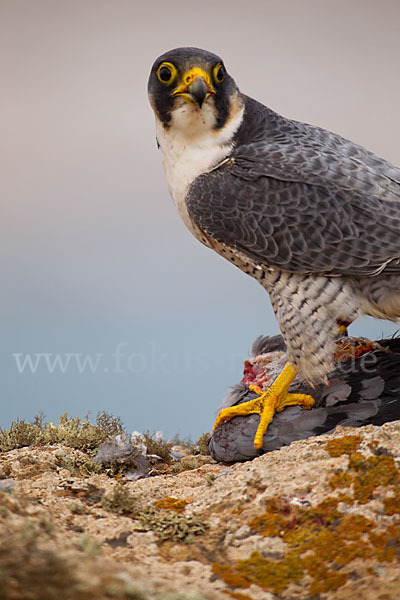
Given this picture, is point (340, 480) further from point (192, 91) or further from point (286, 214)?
point (192, 91)

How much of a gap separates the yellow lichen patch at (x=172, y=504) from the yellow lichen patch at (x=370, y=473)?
930mm

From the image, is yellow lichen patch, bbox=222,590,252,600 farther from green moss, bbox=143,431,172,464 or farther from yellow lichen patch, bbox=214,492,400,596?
green moss, bbox=143,431,172,464

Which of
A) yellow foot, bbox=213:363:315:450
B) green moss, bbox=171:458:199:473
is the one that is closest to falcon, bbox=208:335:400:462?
yellow foot, bbox=213:363:315:450

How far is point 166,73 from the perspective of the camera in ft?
13.5

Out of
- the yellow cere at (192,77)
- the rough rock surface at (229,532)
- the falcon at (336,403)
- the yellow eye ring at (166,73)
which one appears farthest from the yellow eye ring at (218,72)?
the rough rock surface at (229,532)

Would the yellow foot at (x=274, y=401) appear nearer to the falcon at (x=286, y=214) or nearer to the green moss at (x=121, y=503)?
the falcon at (x=286, y=214)

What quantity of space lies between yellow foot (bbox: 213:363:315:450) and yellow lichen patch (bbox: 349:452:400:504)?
1381mm

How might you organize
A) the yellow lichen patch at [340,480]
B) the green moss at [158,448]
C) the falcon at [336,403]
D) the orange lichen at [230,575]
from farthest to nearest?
1. the green moss at [158,448]
2. the falcon at [336,403]
3. the yellow lichen patch at [340,480]
4. the orange lichen at [230,575]

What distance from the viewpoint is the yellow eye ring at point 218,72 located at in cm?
417

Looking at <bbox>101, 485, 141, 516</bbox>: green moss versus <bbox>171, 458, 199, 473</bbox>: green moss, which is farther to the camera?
A: <bbox>171, 458, 199, 473</bbox>: green moss

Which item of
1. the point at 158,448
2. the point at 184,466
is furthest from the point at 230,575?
the point at 158,448

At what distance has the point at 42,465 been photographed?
13.1 feet

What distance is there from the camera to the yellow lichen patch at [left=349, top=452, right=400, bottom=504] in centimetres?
277

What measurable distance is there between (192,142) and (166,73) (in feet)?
1.80
